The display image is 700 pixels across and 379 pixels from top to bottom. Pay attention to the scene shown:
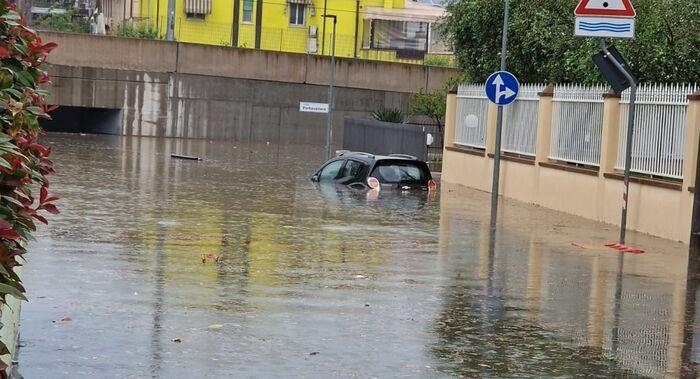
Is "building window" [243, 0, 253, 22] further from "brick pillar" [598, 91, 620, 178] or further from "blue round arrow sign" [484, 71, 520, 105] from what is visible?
"brick pillar" [598, 91, 620, 178]

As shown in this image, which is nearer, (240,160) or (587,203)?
(587,203)

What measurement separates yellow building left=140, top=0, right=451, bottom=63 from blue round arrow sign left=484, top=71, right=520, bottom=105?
162 ft

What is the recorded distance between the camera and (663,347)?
33.4 feet

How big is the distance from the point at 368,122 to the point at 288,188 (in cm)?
1987

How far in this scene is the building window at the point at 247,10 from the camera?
266 feet

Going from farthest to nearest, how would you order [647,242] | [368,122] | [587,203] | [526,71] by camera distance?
1. [368,122]
2. [526,71]
3. [587,203]
4. [647,242]

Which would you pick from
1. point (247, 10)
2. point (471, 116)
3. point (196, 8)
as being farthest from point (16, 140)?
point (247, 10)

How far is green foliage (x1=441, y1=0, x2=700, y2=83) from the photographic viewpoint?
2648cm

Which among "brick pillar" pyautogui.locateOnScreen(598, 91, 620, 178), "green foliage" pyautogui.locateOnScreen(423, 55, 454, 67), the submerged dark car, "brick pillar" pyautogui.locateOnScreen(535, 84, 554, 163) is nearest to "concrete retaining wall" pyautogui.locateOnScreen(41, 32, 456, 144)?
"green foliage" pyautogui.locateOnScreen(423, 55, 454, 67)

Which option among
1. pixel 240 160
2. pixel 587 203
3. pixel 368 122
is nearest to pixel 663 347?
pixel 587 203

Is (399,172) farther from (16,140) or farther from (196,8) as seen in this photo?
(196,8)

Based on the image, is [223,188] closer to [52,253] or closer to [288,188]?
[288,188]

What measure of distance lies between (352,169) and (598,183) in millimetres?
6628

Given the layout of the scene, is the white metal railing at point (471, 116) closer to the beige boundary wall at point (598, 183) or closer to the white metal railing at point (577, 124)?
the beige boundary wall at point (598, 183)
